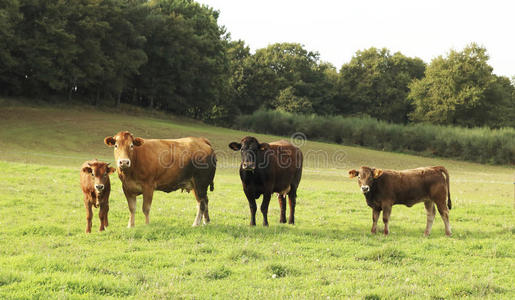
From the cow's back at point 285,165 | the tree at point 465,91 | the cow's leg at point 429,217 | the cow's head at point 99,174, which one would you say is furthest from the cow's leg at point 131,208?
the tree at point 465,91

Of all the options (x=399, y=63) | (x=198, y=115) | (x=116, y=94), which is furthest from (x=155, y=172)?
(x=399, y=63)

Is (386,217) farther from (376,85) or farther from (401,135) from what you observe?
(376,85)

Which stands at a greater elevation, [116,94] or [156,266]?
[116,94]

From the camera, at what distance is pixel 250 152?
11.0m

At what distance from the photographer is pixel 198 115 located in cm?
7844

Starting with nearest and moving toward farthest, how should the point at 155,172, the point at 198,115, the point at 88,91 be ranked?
the point at 155,172 → the point at 88,91 → the point at 198,115

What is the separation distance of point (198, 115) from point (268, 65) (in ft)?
53.4

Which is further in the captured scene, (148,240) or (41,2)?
(41,2)

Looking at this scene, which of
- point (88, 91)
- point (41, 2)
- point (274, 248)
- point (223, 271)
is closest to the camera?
point (223, 271)

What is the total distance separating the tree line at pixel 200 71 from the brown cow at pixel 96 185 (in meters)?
37.7

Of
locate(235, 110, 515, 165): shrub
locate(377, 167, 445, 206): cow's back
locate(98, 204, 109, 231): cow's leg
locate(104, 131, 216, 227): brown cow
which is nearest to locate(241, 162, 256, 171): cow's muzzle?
locate(104, 131, 216, 227): brown cow

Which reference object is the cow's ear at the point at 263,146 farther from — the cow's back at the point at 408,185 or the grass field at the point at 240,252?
the cow's back at the point at 408,185

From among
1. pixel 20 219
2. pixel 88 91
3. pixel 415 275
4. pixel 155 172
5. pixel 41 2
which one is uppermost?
pixel 41 2

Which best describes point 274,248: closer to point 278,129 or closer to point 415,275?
point 415,275
